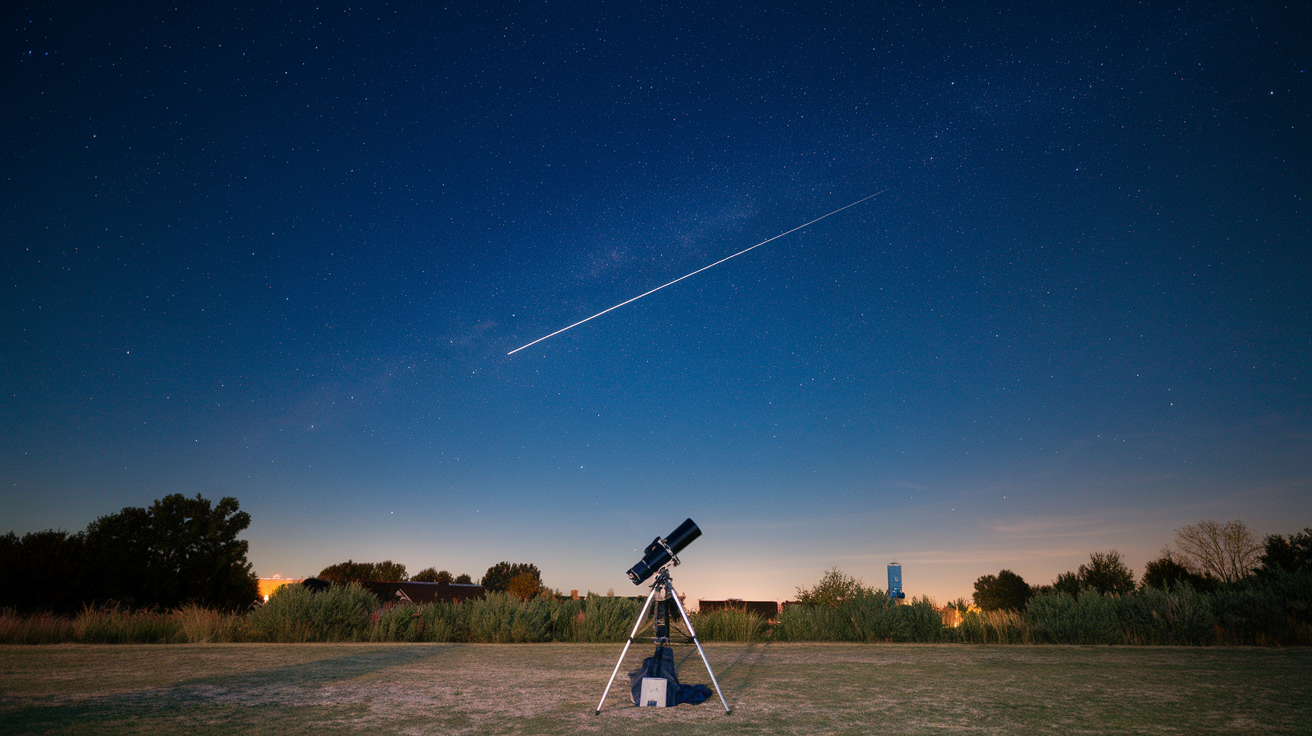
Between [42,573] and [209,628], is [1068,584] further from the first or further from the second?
[42,573]

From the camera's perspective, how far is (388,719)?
454 cm

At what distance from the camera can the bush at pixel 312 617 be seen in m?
11.5

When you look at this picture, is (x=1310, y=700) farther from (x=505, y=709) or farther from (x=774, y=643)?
(x=774, y=643)

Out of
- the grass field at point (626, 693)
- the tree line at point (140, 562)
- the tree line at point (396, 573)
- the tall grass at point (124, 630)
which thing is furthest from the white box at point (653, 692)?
the tree line at point (396, 573)

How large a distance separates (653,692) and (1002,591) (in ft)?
112

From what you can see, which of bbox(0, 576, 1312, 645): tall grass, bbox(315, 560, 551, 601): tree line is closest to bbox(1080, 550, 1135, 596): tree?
bbox(0, 576, 1312, 645): tall grass

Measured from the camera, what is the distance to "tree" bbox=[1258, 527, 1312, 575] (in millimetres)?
19828

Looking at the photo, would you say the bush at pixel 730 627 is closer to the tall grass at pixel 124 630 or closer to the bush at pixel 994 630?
the bush at pixel 994 630

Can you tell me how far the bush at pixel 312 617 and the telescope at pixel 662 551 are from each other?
8.78 metres

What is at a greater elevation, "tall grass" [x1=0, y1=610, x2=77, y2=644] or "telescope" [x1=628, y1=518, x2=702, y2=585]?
"telescope" [x1=628, y1=518, x2=702, y2=585]

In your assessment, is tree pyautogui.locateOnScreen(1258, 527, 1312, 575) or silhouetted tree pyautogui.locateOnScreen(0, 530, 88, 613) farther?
silhouetted tree pyautogui.locateOnScreen(0, 530, 88, 613)

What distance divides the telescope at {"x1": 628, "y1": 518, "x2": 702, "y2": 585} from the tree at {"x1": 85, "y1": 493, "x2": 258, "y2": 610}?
37.0 metres

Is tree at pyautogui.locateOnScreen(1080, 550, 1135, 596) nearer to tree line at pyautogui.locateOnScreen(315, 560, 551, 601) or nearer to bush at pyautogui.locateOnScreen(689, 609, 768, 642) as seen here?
bush at pyautogui.locateOnScreen(689, 609, 768, 642)

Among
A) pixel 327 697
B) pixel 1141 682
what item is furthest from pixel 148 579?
pixel 1141 682
